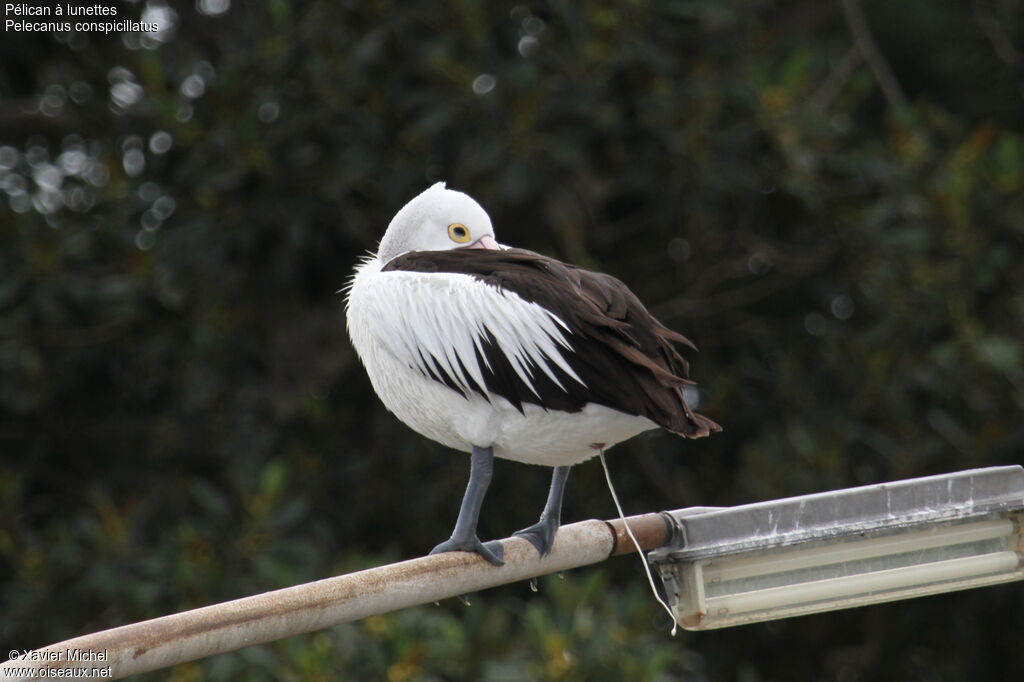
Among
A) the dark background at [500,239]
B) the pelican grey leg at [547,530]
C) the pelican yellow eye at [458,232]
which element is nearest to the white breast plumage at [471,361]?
the pelican grey leg at [547,530]

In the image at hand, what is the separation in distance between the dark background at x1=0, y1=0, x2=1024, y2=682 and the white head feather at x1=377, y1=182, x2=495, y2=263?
2.17 meters

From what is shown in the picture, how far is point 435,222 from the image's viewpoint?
3.71 metres

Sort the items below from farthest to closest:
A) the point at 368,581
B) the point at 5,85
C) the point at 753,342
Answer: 1. the point at 753,342
2. the point at 5,85
3. the point at 368,581

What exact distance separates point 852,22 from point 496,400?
4526 mm

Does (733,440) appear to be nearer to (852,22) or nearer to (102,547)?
(852,22)

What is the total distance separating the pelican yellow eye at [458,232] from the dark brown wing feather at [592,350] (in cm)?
19

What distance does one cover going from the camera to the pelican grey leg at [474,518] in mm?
3344

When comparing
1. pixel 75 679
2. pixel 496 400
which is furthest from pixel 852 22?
pixel 75 679

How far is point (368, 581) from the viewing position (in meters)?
2.90

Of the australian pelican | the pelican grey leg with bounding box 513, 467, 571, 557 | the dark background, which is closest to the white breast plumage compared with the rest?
the australian pelican

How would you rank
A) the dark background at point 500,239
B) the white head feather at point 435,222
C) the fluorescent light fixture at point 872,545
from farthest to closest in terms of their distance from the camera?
1. the dark background at point 500,239
2. the white head feather at point 435,222
3. the fluorescent light fixture at point 872,545

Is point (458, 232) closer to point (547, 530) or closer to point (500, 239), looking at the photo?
Answer: point (547, 530)

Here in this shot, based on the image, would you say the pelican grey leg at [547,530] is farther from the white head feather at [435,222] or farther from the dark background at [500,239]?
the dark background at [500,239]

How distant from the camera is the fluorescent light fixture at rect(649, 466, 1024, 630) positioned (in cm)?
294
